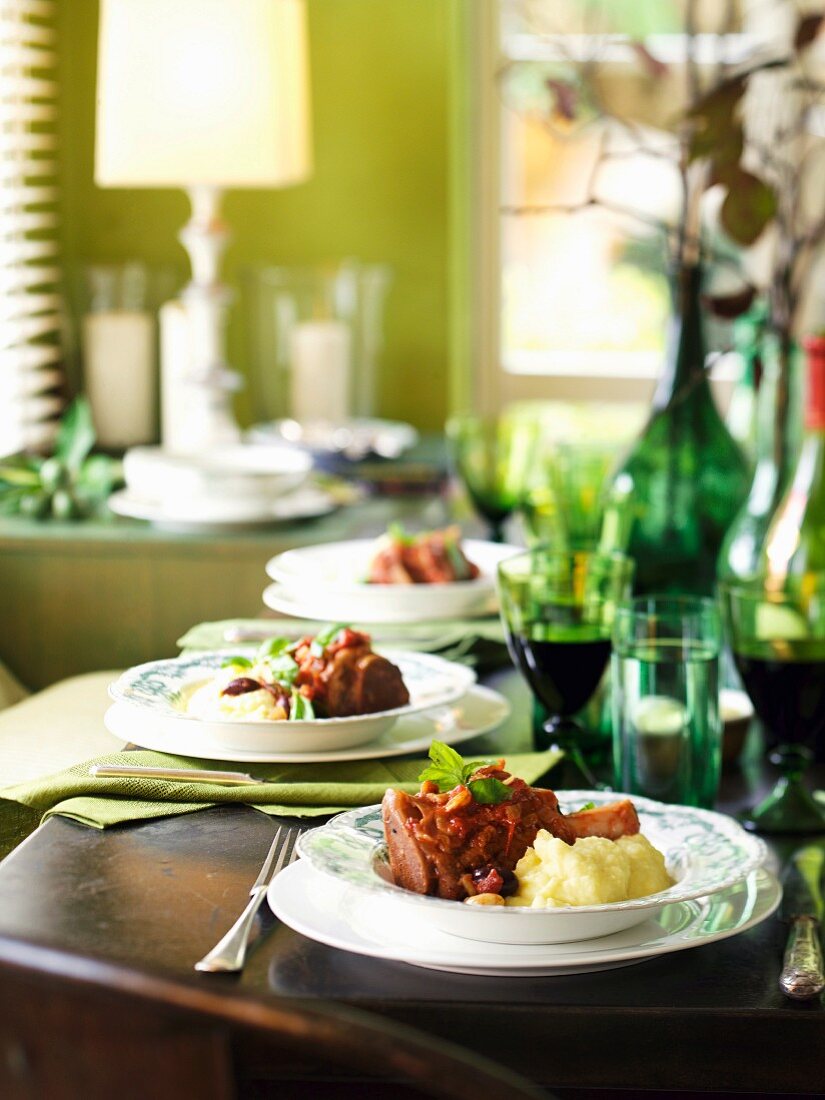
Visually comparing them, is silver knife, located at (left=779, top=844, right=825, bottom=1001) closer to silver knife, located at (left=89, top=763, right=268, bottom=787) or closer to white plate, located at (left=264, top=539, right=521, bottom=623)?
silver knife, located at (left=89, top=763, right=268, bottom=787)

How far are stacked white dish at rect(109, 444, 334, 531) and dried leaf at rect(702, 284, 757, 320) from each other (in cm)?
101

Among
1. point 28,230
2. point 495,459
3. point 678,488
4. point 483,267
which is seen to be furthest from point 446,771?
point 483,267

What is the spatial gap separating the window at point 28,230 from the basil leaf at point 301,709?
2117 millimetres

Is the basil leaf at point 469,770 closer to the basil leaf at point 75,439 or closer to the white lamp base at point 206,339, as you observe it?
the basil leaf at point 75,439

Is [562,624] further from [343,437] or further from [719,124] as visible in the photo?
[343,437]

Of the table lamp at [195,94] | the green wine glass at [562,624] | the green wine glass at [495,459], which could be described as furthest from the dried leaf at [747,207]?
the table lamp at [195,94]

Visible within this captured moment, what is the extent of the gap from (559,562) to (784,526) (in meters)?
0.37

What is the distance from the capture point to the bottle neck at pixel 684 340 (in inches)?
56.1

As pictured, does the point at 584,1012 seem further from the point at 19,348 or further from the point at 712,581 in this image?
the point at 19,348

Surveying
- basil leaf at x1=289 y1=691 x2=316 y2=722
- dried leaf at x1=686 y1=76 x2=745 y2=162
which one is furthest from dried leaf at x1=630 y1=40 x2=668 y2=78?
basil leaf at x1=289 y1=691 x2=316 y2=722

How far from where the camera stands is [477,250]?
3545 mm

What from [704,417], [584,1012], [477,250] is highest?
[477,250]

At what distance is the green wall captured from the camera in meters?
3.36

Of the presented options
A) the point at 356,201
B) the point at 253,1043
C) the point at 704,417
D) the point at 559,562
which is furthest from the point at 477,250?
the point at 253,1043
